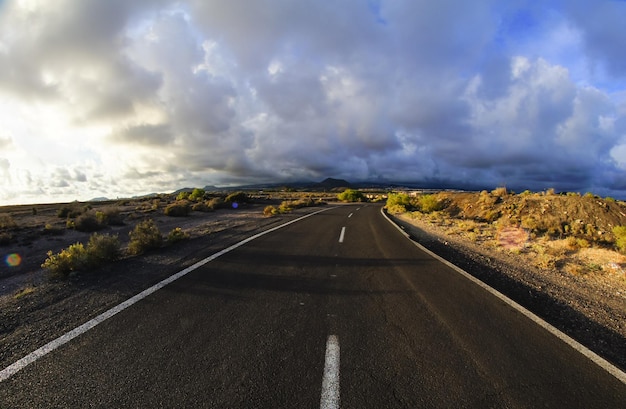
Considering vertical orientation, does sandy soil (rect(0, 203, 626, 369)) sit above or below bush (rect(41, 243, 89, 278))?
below

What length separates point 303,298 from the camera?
5172 mm

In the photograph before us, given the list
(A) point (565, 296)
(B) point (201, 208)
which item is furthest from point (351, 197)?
(A) point (565, 296)

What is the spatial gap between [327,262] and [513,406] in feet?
17.1

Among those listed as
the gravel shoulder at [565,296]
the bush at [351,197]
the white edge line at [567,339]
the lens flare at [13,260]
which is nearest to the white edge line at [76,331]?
the white edge line at [567,339]

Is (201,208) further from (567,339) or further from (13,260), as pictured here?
(567,339)

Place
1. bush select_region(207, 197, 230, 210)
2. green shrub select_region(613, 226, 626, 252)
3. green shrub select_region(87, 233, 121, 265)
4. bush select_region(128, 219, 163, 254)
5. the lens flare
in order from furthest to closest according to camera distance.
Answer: bush select_region(207, 197, 230, 210) → the lens flare → green shrub select_region(613, 226, 626, 252) → bush select_region(128, 219, 163, 254) → green shrub select_region(87, 233, 121, 265)

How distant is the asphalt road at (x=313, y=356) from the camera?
2.79m

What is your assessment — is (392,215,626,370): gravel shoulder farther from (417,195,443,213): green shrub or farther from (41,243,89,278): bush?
(417,195,443,213): green shrub

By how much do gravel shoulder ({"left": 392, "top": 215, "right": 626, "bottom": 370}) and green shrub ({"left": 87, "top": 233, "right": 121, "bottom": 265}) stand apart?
8721 mm

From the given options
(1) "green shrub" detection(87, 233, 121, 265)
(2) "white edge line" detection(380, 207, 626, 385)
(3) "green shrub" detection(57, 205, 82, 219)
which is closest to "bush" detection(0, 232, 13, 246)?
(3) "green shrub" detection(57, 205, 82, 219)

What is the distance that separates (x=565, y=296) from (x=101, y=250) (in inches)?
A: 397

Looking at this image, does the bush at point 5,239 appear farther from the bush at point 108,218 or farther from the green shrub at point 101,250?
the green shrub at point 101,250

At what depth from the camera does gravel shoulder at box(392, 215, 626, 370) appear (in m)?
4.26

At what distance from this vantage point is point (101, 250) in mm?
7074
